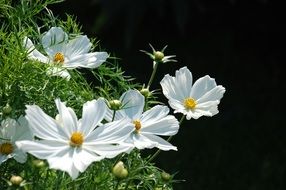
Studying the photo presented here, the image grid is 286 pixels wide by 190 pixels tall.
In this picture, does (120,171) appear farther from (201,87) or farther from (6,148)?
(201,87)

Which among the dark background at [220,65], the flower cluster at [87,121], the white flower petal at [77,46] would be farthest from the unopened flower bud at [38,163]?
the dark background at [220,65]

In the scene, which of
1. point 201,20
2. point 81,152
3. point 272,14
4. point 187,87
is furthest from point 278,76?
point 81,152

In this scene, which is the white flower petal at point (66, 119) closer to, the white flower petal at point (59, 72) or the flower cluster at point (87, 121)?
the flower cluster at point (87, 121)

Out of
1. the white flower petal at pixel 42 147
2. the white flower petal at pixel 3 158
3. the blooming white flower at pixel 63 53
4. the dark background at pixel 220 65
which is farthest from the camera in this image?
the dark background at pixel 220 65

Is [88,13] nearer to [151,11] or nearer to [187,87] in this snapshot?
[151,11]

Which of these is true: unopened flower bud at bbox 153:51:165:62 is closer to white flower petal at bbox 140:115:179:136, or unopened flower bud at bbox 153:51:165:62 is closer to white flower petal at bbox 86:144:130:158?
white flower petal at bbox 140:115:179:136

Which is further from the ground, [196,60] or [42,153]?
[42,153]
